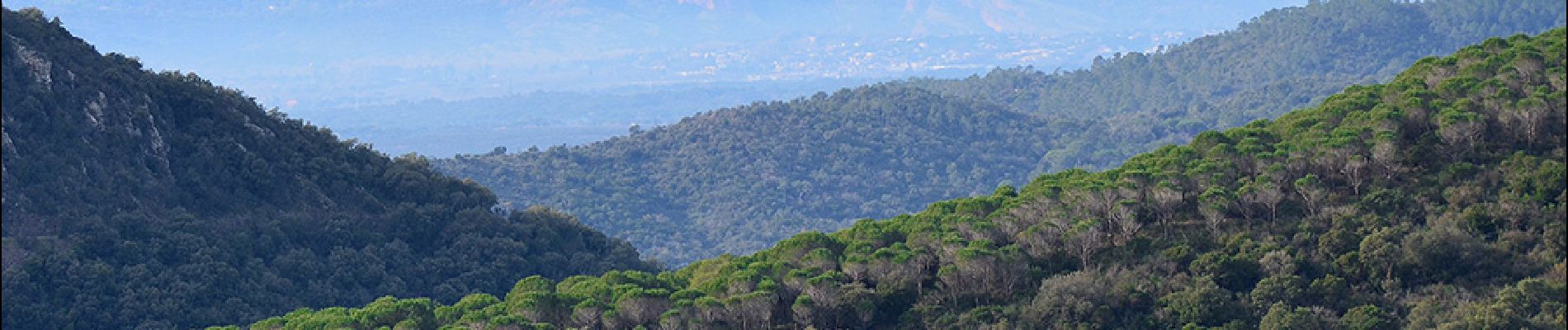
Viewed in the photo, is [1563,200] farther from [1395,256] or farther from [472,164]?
[472,164]

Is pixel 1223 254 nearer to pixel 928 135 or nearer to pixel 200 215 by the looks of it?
pixel 200 215

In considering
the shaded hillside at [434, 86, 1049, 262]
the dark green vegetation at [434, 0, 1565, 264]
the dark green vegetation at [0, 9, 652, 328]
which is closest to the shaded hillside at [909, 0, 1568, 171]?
the dark green vegetation at [434, 0, 1565, 264]

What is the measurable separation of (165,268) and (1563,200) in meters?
31.4

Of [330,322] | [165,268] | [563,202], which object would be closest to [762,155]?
[563,202]

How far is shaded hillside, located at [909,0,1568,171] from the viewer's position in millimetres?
160250

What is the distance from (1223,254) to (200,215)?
28494mm

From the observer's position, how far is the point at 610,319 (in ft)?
111

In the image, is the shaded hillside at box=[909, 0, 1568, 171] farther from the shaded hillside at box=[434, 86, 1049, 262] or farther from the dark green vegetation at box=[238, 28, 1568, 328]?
the dark green vegetation at box=[238, 28, 1568, 328]

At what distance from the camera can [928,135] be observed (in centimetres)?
12938

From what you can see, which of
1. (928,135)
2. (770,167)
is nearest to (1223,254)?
(770,167)

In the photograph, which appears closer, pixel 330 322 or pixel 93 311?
pixel 330 322

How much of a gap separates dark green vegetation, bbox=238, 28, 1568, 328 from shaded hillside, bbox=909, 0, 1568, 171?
364 ft

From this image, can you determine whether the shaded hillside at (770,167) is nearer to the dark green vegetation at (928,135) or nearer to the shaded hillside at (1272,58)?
A: the dark green vegetation at (928,135)

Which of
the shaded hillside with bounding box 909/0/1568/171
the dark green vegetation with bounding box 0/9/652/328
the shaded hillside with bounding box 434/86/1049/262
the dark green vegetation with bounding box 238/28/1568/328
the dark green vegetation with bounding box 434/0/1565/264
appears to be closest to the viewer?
the dark green vegetation with bounding box 238/28/1568/328
